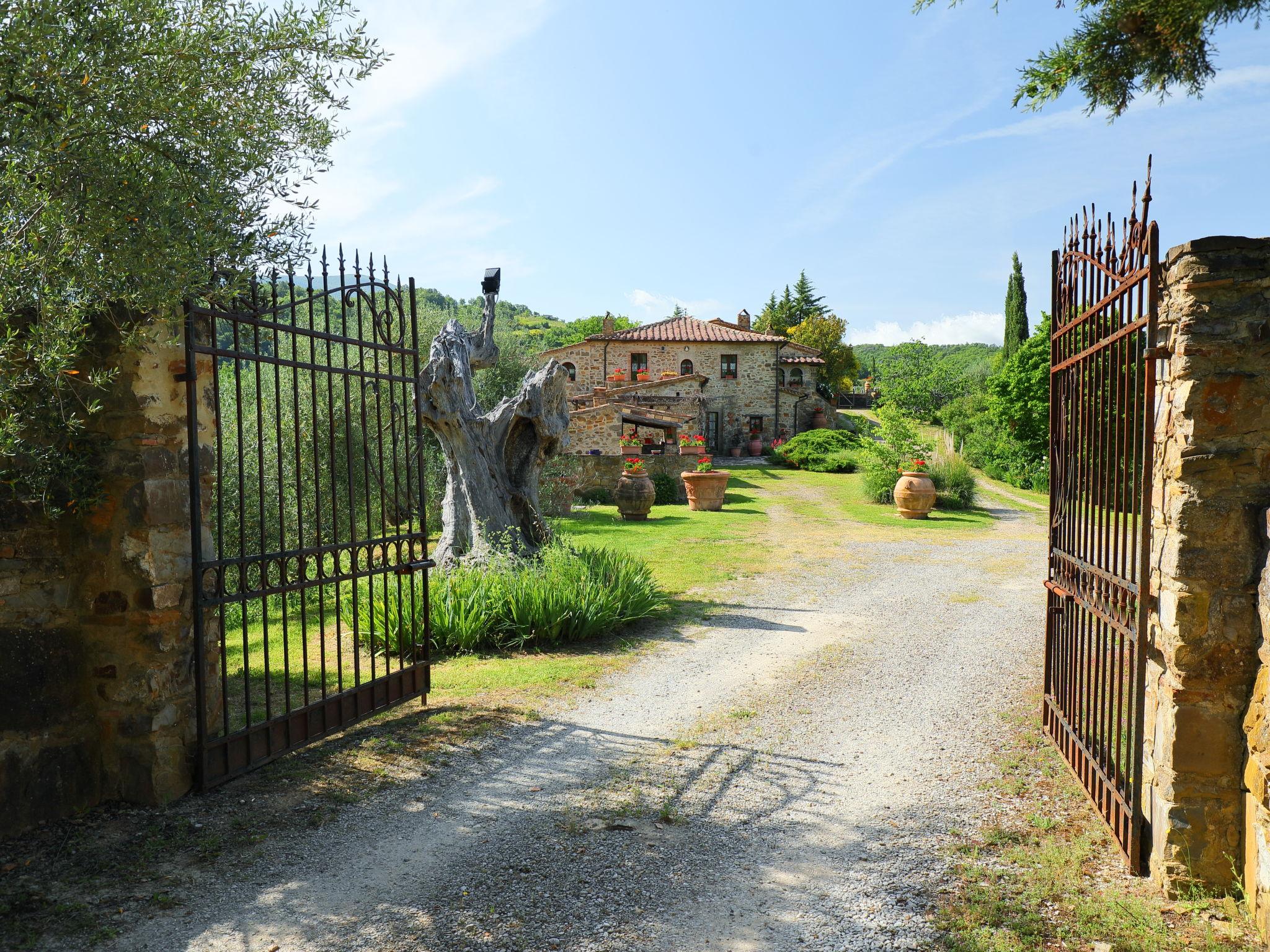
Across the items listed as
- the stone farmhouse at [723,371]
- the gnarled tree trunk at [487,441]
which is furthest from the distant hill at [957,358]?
the gnarled tree trunk at [487,441]

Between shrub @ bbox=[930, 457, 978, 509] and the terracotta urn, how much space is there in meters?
6.96

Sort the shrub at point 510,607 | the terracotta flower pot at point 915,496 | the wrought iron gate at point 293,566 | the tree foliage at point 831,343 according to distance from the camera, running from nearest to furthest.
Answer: the wrought iron gate at point 293,566 < the shrub at point 510,607 < the terracotta flower pot at point 915,496 < the tree foliage at point 831,343

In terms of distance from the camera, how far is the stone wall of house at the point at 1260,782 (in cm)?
293

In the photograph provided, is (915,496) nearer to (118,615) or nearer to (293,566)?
(293,566)

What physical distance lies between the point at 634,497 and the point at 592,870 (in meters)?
14.0

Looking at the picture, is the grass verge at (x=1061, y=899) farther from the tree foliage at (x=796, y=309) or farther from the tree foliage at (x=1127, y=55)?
the tree foliage at (x=796, y=309)

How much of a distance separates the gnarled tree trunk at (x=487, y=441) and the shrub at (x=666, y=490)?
1195 centimetres

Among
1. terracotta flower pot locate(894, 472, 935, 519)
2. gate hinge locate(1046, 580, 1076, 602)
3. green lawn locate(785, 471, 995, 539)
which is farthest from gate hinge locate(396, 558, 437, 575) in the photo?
terracotta flower pot locate(894, 472, 935, 519)

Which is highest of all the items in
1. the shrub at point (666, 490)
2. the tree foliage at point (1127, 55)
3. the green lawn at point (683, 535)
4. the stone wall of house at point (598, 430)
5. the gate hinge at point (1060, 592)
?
the tree foliage at point (1127, 55)

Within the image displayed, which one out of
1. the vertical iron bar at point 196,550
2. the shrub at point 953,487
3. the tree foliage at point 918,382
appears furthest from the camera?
the tree foliage at point 918,382

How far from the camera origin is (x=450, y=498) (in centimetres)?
940

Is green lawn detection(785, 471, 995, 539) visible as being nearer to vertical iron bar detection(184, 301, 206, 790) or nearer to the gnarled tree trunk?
the gnarled tree trunk

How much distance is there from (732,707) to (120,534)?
3855 mm

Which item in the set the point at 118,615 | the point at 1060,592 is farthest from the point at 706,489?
the point at 118,615
